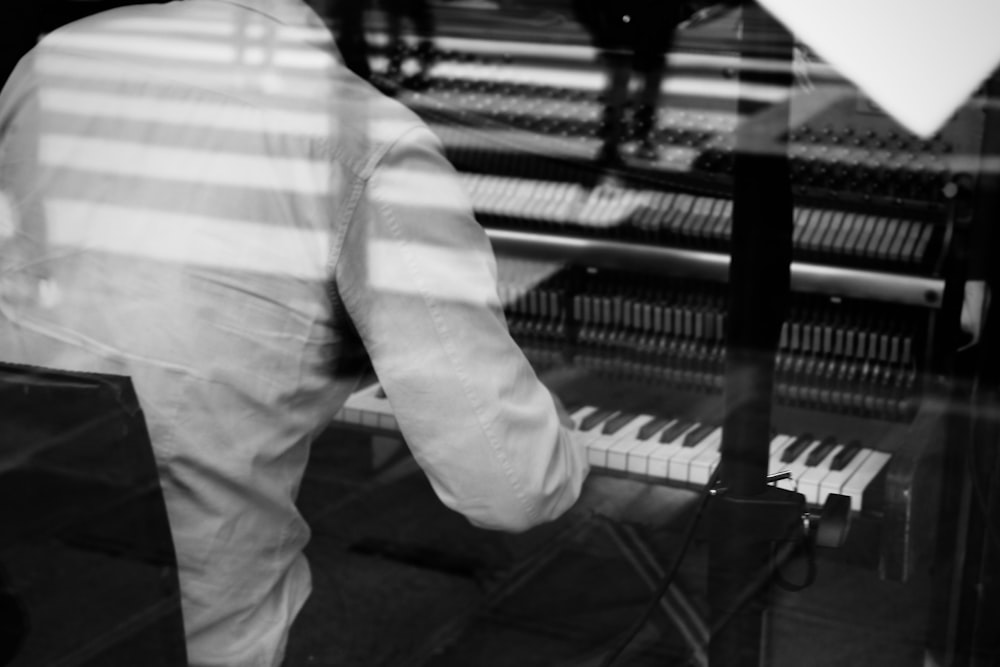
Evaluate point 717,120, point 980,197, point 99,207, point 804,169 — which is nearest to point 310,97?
point 99,207

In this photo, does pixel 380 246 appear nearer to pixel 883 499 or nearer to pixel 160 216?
pixel 160 216

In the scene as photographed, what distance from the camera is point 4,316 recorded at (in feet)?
4.68

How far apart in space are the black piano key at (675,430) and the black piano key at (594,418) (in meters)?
0.10

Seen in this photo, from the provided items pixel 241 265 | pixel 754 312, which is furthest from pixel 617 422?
pixel 241 265

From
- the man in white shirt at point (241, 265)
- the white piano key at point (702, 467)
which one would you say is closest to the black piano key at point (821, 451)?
the white piano key at point (702, 467)

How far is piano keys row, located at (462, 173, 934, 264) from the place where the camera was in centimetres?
157

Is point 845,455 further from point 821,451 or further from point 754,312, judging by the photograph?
point 754,312

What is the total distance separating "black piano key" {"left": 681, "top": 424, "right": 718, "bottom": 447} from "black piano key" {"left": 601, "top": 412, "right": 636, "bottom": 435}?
4.0 inches

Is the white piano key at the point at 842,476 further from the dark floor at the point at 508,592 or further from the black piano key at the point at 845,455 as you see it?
the dark floor at the point at 508,592

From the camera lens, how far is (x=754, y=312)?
127cm

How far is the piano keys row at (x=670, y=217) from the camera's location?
1.57 meters

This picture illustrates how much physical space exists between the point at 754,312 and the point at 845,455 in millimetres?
431

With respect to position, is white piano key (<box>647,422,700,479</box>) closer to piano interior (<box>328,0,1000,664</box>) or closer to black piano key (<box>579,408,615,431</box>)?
piano interior (<box>328,0,1000,664</box>)

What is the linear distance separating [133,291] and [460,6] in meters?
0.62
